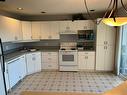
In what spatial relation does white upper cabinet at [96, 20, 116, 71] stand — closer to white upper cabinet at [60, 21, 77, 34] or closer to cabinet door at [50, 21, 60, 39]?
white upper cabinet at [60, 21, 77, 34]

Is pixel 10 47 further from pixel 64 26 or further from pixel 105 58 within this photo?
pixel 105 58

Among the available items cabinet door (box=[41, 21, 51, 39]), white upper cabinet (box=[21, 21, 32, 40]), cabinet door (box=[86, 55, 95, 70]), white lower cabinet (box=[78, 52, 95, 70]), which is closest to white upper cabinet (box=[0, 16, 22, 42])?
white upper cabinet (box=[21, 21, 32, 40])

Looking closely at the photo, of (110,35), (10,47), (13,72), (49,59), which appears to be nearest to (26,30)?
(10,47)

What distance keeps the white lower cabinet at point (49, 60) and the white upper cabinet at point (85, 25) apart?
153 cm

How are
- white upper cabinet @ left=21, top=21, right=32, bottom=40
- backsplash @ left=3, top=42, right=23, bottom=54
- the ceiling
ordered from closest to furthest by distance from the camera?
1. the ceiling
2. backsplash @ left=3, top=42, right=23, bottom=54
3. white upper cabinet @ left=21, top=21, right=32, bottom=40

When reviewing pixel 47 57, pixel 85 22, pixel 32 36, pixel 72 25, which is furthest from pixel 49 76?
pixel 85 22

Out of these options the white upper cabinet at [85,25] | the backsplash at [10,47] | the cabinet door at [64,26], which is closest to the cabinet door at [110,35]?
the white upper cabinet at [85,25]

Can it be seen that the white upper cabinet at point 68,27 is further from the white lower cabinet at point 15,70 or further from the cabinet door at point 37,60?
the white lower cabinet at point 15,70

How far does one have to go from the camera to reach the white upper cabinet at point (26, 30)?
512cm

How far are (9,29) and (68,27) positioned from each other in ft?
7.88

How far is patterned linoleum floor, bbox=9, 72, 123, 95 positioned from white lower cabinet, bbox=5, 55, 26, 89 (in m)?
0.24

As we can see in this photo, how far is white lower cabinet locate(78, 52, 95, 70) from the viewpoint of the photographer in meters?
5.13

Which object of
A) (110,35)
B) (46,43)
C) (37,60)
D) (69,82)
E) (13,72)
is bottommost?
(69,82)

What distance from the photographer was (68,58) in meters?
5.23
